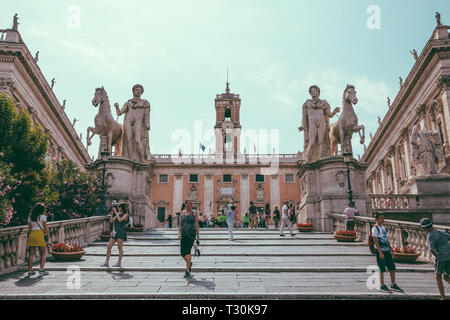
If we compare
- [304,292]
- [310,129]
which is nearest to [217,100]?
[310,129]

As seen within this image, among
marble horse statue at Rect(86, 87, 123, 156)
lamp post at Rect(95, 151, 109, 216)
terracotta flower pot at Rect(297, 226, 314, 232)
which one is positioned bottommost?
terracotta flower pot at Rect(297, 226, 314, 232)

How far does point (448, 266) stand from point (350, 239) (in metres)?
6.42

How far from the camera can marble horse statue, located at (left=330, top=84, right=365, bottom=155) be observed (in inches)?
649

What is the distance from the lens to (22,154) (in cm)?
1232

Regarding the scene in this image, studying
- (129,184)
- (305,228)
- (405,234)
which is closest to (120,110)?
(129,184)

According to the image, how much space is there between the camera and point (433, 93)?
28344 mm

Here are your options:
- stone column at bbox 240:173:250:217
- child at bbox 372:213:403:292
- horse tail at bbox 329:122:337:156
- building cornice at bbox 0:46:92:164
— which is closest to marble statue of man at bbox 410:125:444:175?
horse tail at bbox 329:122:337:156

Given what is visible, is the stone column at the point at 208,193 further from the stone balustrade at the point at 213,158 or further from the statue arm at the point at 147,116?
the statue arm at the point at 147,116

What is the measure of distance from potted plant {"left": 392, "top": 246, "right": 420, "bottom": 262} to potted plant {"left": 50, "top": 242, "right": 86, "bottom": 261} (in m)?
8.49

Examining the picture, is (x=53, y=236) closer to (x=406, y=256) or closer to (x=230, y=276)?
(x=230, y=276)

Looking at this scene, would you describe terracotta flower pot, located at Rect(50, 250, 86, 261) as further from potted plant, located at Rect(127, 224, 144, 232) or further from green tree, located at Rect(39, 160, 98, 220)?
potted plant, located at Rect(127, 224, 144, 232)

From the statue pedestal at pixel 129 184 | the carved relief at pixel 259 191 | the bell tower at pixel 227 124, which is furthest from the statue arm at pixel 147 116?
the bell tower at pixel 227 124

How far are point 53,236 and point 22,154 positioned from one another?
13.7 feet
